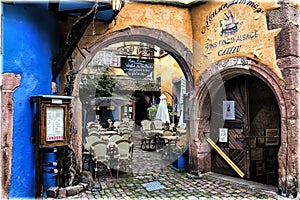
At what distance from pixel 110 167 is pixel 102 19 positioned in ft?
12.7

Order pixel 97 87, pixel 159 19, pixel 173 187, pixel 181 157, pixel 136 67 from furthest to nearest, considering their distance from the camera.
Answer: pixel 97 87 → pixel 136 67 → pixel 181 157 → pixel 159 19 → pixel 173 187

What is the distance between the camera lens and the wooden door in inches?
258

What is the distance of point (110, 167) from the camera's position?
7.46 metres

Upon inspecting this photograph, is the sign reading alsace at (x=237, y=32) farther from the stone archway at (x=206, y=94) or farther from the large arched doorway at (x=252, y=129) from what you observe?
the large arched doorway at (x=252, y=129)

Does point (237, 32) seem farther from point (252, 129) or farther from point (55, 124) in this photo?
point (55, 124)

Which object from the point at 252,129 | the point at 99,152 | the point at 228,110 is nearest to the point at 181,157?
the point at 228,110

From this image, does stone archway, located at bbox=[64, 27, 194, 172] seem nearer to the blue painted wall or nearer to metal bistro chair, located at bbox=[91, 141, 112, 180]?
metal bistro chair, located at bbox=[91, 141, 112, 180]

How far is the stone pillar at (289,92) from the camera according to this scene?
197 inches

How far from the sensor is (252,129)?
22.0 ft

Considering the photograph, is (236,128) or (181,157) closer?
(236,128)

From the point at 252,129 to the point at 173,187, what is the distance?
245cm

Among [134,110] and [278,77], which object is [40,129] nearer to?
[278,77]

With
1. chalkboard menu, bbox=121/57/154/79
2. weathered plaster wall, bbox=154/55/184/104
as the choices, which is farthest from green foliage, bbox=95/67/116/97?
chalkboard menu, bbox=121/57/154/79

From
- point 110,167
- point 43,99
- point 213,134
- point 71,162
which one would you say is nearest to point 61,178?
point 71,162
